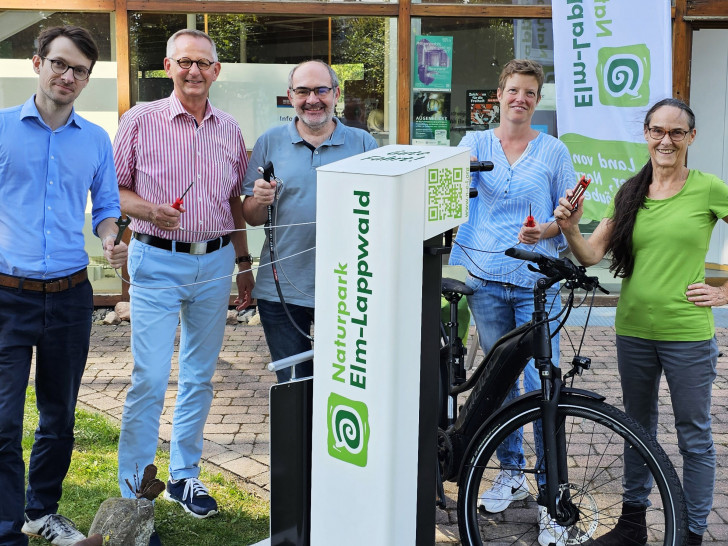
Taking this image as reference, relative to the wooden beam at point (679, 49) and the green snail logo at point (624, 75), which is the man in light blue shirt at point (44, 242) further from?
the wooden beam at point (679, 49)

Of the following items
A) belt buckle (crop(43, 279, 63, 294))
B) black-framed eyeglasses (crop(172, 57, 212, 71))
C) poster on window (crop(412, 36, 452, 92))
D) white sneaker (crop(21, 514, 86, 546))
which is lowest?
white sneaker (crop(21, 514, 86, 546))

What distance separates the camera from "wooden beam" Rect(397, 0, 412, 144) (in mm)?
8867

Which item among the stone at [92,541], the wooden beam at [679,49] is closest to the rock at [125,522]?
the stone at [92,541]

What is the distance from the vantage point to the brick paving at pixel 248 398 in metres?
4.78

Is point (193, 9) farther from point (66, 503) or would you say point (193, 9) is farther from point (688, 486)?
point (688, 486)

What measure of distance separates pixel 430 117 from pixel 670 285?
5.67 meters

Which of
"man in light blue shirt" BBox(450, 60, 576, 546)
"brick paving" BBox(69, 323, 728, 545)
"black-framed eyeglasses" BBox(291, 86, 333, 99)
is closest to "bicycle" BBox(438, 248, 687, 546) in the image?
"man in light blue shirt" BBox(450, 60, 576, 546)

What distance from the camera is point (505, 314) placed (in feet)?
14.1

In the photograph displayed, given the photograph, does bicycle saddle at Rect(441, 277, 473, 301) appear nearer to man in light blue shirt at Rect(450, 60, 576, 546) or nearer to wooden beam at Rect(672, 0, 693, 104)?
man in light blue shirt at Rect(450, 60, 576, 546)

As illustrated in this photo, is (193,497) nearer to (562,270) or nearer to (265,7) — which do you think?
(562,270)

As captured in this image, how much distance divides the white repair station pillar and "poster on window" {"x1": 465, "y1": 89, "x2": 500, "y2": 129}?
20.3 ft

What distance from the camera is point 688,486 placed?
3818 millimetres

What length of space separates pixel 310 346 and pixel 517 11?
580 centimetres

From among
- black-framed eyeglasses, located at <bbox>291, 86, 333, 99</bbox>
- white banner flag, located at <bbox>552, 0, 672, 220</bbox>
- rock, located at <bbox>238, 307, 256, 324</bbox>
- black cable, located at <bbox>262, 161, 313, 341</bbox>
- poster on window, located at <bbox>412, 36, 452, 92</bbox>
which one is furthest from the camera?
poster on window, located at <bbox>412, 36, 452, 92</bbox>
